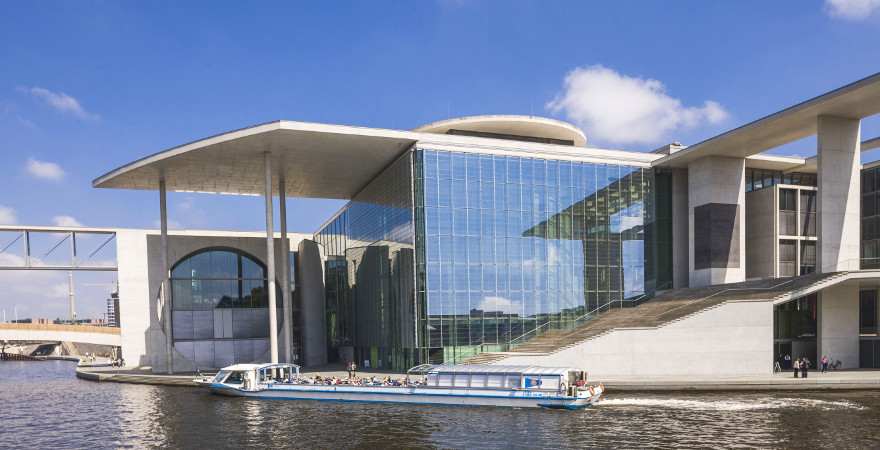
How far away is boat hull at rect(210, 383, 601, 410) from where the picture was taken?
33.9 m

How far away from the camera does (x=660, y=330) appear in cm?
4209

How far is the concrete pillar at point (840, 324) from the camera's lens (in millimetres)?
43844

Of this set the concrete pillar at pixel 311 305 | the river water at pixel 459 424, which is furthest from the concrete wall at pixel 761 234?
the concrete pillar at pixel 311 305

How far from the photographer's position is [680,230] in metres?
56.2

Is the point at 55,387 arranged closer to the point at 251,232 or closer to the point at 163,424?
the point at 251,232

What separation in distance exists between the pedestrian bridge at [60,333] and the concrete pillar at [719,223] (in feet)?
248

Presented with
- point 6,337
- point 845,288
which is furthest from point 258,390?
point 6,337

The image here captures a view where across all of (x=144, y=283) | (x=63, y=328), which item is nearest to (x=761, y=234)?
(x=144, y=283)

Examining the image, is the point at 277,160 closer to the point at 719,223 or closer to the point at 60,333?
the point at 719,223

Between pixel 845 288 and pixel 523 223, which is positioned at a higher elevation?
pixel 523 223

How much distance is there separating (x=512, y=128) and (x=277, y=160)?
20685 mm

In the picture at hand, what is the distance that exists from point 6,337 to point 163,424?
80247mm

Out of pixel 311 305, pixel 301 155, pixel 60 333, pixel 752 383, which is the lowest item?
pixel 60 333

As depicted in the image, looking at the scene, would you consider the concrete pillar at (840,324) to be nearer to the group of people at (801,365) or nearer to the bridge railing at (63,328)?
the group of people at (801,365)
